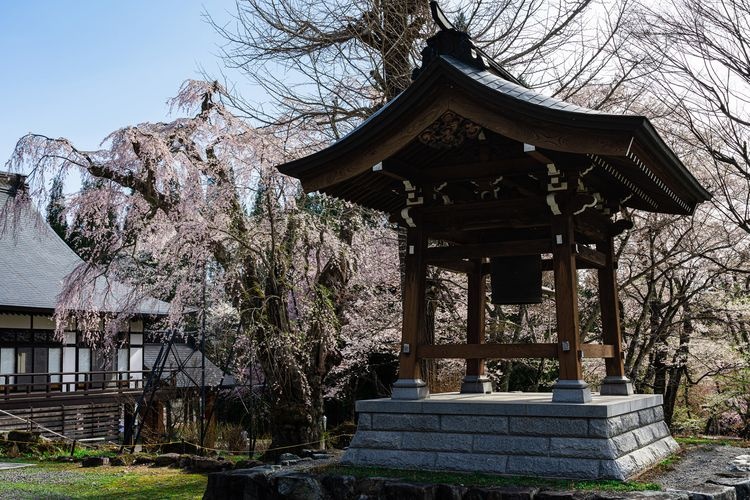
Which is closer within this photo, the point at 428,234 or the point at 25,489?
the point at 428,234

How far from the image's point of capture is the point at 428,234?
7625 millimetres

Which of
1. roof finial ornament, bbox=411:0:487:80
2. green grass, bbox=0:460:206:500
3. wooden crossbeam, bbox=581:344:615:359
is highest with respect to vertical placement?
roof finial ornament, bbox=411:0:487:80

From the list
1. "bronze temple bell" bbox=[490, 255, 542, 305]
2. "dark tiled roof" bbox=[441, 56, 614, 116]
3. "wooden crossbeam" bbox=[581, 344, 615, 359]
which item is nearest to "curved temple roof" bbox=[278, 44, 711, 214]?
"dark tiled roof" bbox=[441, 56, 614, 116]

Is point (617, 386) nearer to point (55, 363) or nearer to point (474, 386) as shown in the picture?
point (474, 386)

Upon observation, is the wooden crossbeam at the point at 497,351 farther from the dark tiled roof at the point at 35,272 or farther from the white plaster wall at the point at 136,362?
the white plaster wall at the point at 136,362

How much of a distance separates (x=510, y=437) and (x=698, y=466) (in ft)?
6.45

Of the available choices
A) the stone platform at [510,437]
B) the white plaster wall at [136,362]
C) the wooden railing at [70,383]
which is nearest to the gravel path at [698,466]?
the stone platform at [510,437]

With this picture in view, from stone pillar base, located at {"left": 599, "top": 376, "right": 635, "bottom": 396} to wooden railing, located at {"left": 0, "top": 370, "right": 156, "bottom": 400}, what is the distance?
1618 centimetres

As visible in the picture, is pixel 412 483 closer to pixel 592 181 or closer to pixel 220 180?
pixel 592 181

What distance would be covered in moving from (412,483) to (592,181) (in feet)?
11.3

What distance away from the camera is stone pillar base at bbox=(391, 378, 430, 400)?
7.12 meters

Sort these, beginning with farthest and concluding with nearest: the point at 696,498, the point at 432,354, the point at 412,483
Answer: the point at 432,354
the point at 412,483
the point at 696,498

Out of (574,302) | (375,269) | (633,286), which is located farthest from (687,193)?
(375,269)

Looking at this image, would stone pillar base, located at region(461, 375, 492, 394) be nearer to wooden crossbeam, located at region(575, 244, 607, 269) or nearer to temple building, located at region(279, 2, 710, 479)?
temple building, located at region(279, 2, 710, 479)
